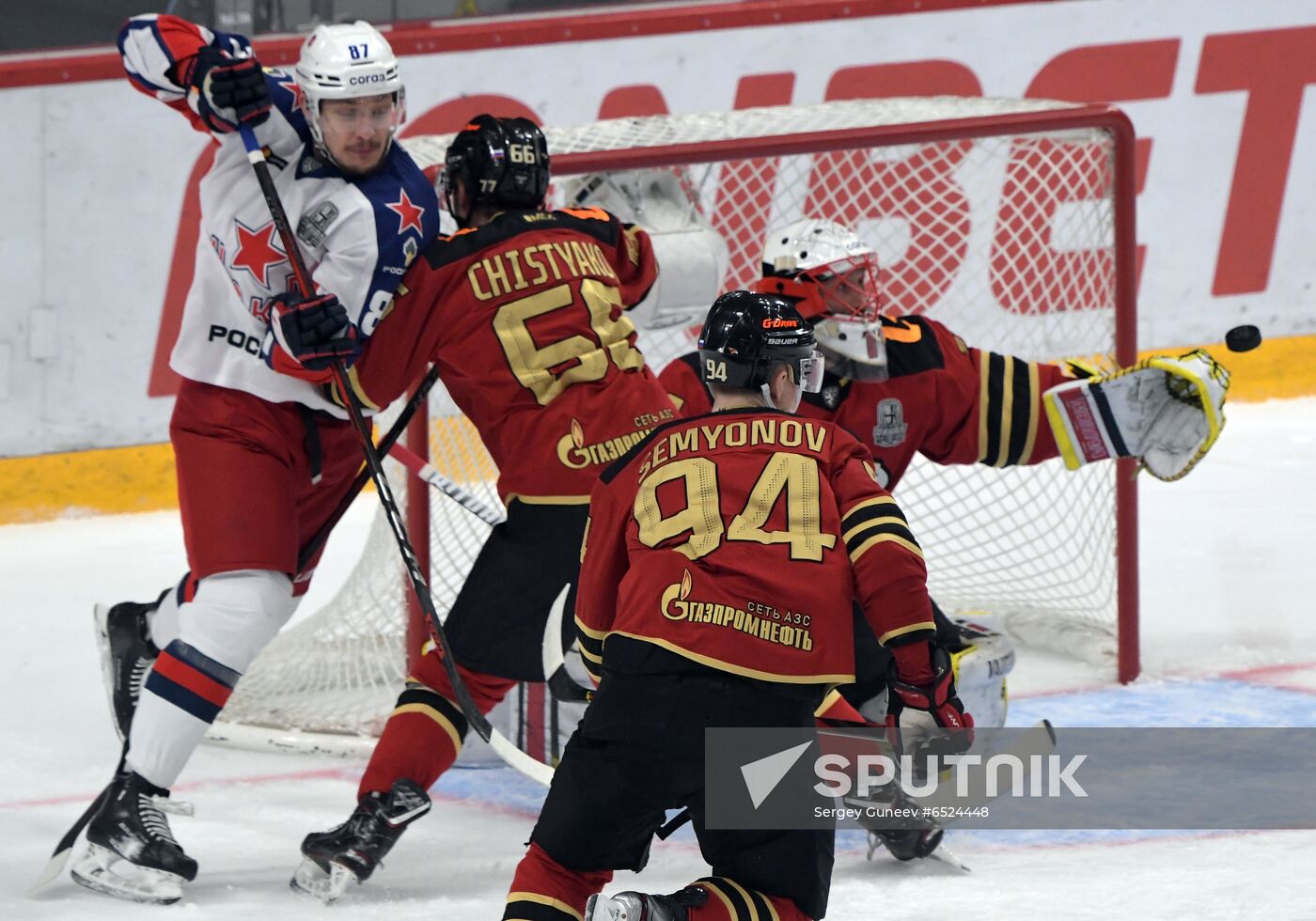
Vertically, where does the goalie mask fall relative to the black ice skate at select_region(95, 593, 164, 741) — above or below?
above

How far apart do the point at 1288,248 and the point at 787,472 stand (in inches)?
164

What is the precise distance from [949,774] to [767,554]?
770mm

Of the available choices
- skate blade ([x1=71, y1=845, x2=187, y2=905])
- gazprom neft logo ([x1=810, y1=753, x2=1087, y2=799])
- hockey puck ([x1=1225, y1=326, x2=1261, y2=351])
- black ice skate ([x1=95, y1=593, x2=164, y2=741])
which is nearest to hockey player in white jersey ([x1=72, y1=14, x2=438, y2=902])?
skate blade ([x1=71, y1=845, x2=187, y2=905])

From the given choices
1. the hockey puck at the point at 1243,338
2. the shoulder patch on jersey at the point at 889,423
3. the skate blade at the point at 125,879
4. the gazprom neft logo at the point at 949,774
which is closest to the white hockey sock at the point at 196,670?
the skate blade at the point at 125,879

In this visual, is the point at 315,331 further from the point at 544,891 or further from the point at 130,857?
the point at 544,891

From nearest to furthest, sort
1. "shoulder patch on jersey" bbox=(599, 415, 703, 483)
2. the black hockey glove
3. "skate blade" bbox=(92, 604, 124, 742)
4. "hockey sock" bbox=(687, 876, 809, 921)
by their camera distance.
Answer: "hockey sock" bbox=(687, 876, 809, 921), "shoulder patch on jersey" bbox=(599, 415, 703, 483), the black hockey glove, "skate blade" bbox=(92, 604, 124, 742)

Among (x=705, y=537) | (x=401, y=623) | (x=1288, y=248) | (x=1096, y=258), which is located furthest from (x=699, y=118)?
(x=1288, y=248)

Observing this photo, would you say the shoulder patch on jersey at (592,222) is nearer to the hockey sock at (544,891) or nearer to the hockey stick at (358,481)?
the hockey stick at (358,481)

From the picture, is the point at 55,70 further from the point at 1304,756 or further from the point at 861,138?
the point at 1304,756

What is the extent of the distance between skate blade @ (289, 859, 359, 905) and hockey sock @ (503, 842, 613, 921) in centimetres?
71

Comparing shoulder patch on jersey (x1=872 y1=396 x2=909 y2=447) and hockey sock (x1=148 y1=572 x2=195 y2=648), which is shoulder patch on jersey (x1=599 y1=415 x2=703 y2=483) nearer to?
shoulder patch on jersey (x1=872 y1=396 x2=909 y2=447)

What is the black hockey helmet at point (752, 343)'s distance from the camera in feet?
7.79

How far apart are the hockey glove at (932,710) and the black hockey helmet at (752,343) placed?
0.40m

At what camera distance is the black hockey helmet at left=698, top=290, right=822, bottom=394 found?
237 centimetres
